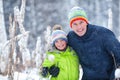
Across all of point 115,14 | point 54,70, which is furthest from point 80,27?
point 115,14

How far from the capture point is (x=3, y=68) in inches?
308

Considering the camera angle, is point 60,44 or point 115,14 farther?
point 115,14

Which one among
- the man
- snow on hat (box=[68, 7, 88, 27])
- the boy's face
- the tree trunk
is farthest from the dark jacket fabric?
the tree trunk

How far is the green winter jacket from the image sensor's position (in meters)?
4.78

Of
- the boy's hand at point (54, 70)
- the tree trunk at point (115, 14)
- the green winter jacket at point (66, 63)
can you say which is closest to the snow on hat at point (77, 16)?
the green winter jacket at point (66, 63)

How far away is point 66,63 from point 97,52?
0.42 metres

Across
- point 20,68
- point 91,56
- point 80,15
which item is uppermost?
point 80,15

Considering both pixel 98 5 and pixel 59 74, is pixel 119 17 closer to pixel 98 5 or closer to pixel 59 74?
pixel 98 5

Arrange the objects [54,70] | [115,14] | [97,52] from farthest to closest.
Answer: [115,14]
[54,70]
[97,52]

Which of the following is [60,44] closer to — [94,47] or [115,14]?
[94,47]

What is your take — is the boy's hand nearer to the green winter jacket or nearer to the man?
the green winter jacket

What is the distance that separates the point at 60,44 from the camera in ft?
15.7

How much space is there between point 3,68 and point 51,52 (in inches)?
124

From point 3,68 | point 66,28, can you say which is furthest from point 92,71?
point 66,28
